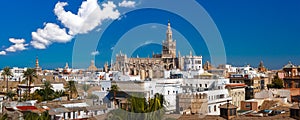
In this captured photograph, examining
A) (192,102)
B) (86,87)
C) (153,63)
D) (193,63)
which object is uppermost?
(153,63)

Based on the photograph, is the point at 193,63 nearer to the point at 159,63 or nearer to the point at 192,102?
the point at 159,63

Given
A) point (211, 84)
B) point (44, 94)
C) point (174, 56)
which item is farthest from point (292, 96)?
point (174, 56)

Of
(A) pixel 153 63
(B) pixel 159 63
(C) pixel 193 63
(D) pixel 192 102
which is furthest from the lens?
(B) pixel 159 63

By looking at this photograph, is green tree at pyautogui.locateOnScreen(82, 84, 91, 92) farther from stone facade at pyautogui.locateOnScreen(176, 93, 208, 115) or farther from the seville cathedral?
stone facade at pyautogui.locateOnScreen(176, 93, 208, 115)

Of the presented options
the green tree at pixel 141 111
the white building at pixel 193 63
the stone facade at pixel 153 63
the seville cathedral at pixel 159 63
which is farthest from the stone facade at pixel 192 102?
the white building at pixel 193 63

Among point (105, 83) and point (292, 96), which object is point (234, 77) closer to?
point (292, 96)

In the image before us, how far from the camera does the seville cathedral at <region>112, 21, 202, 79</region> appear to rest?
127ft

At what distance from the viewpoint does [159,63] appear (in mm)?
48156

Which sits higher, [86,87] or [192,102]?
[86,87]

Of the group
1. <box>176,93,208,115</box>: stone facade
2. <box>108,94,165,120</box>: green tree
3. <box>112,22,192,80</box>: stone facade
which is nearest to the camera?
<box>108,94,165,120</box>: green tree

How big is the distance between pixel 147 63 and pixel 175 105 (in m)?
27.0

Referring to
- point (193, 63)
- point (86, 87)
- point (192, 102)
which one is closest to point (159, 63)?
point (193, 63)

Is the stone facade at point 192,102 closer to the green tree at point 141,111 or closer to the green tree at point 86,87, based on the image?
the green tree at point 86,87

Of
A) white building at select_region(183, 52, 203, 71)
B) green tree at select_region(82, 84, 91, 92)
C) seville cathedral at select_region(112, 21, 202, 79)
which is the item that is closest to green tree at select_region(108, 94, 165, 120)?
green tree at select_region(82, 84, 91, 92)
